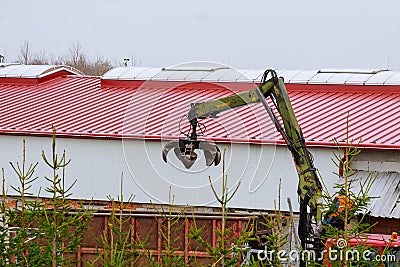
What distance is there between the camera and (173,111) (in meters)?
23.4

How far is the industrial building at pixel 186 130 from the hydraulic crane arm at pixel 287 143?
2684 mm

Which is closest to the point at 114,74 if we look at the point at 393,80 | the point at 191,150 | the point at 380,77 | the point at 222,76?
the point at 222,76

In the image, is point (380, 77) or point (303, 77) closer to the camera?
point (380, 77)

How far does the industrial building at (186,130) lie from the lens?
778 inches

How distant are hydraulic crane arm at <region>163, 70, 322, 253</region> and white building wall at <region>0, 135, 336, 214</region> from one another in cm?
370

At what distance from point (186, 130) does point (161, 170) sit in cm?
142

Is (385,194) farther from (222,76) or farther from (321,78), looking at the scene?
(222,76)

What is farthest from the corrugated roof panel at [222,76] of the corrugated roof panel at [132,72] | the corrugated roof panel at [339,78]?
the corrugated roof panel at [132,72]

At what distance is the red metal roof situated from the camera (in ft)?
68.1

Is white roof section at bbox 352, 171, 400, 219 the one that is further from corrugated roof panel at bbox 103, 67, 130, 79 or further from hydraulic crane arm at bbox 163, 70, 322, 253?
corrugated roof panel at bbox 103, 67, 130, 79

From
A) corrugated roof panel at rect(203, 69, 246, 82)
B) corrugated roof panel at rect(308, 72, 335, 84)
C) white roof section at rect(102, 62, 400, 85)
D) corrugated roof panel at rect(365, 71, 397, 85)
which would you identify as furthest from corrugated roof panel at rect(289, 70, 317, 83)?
corrugated roof panel at rect(365, 71, 397, 85)

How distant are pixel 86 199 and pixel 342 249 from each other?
15.8 meters

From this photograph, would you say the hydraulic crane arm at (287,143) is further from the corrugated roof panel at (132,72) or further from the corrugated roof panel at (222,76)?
the corrugated roof panel at (132,72)

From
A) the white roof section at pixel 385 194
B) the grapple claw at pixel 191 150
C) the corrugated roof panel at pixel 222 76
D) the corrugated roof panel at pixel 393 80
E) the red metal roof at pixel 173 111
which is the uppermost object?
the corrugated roof panel at pixel 222 76
